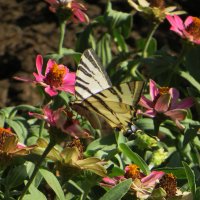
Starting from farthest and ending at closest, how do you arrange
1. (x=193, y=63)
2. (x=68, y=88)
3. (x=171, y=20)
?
(x=193, y=63) → (x=171, y=20) → (x=68, y=88)

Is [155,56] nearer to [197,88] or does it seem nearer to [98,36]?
[197,88]

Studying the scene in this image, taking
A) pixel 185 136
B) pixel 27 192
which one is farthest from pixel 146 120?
pixel 27 192

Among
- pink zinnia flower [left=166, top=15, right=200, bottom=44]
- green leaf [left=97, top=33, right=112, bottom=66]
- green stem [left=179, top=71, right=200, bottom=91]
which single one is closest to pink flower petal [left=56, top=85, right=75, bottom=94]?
pink zinnia flower [left=166, top=15, right=200, bottom=44]

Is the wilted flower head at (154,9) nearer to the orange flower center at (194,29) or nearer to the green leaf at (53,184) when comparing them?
the orange flower center at (194,29)

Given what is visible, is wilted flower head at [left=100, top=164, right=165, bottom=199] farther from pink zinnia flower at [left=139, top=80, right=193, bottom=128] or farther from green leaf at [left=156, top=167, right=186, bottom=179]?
pink zinnia flower at [left=139, top=80, right=193, bottom=128]

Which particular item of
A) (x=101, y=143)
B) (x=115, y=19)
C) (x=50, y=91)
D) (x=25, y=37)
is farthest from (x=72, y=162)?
(x=25, y=37)

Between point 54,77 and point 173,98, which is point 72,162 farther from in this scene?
point 173,98

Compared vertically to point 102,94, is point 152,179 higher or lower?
lower
